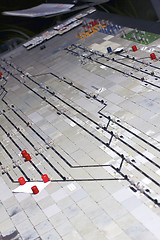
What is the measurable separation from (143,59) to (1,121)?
9345mm

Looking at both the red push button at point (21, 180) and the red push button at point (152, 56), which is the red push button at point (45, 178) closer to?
the red push button at point (21, 180)

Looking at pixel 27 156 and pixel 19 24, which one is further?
pixel 19 24

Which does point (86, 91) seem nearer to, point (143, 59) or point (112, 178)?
point (143, 59)

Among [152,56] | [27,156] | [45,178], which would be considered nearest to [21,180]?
[45,178]

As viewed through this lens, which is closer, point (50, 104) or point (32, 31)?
point (50, 104)

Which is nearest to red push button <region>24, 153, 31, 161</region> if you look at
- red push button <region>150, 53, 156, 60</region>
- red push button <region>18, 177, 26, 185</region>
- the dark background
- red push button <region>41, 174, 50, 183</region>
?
red push button <region>18, 177, 26, 185</region>

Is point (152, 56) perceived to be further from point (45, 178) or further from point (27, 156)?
point (45, 178)

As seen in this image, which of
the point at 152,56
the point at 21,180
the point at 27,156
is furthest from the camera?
the point at 152,56

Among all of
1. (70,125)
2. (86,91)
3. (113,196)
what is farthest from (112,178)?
(86,91)

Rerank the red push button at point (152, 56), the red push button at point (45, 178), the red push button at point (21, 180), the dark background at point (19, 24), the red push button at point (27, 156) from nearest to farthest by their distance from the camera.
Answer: the red push button at point (45, 178), the red push button at point (21, 180), the red push button at point (27, 156), the red push button at point (152, 56), the dark background at point (19, 24)

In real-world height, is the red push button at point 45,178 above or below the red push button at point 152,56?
below

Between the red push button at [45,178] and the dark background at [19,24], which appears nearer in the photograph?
the red push button at [45,178]

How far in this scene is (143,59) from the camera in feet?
79.6

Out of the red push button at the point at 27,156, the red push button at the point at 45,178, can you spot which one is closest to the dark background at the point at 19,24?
the red push button at the point at 27,156
